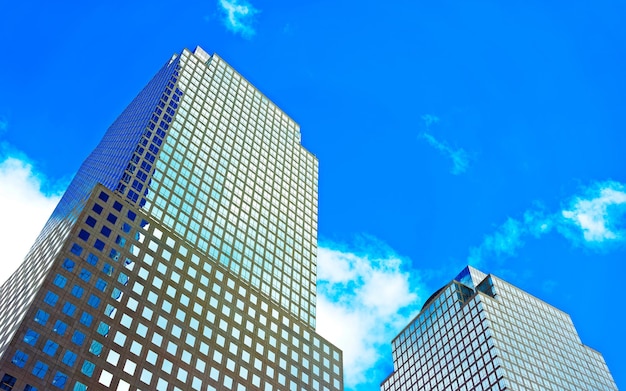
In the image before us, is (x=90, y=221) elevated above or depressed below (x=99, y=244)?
above

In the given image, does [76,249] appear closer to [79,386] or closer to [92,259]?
[92,259]

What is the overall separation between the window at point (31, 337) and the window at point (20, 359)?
5.82ft

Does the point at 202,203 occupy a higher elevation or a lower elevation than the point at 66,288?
higher

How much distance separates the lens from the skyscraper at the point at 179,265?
278ft

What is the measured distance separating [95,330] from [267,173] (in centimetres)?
7529

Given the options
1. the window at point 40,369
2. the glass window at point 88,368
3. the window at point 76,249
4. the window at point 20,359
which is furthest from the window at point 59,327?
the window at point 76,249

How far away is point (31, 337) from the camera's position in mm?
79062

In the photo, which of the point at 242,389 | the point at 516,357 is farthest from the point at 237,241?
the point at 516,357

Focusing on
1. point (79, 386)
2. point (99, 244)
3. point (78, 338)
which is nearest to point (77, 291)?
point (78, 338)

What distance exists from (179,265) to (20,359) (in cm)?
3562

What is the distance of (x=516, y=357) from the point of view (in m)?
155

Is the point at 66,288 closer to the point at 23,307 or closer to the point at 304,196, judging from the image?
the point at 23,307

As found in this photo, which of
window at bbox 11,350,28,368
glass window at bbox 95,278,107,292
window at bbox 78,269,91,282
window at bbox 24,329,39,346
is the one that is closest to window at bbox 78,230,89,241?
window at bbox 78,269,91,282

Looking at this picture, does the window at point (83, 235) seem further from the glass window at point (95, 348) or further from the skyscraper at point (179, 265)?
the glass window at point (95, 348)
